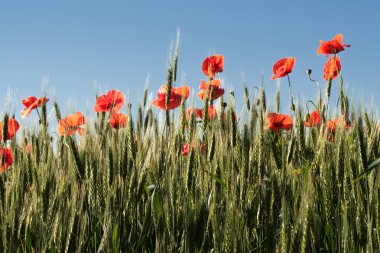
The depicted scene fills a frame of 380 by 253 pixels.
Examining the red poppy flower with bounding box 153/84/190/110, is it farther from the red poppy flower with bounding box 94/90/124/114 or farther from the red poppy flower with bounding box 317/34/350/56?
the red poppy flower with bounding box 317/34/350/56

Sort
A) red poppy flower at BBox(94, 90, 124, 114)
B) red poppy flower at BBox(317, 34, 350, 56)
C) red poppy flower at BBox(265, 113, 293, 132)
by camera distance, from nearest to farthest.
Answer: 1. red poppy flower at BBox(265, 113, 293, 132)
2. red poppy flower at BBox(94, 90, 124, 114)
3. red poppy flower at BBox(317, 34, 350, 56)

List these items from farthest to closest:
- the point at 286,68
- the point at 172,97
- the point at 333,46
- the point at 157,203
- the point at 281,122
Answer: the point at 333,46
the point at 286,68
the point at 281,122
the point at 172,97
the point at 157,203

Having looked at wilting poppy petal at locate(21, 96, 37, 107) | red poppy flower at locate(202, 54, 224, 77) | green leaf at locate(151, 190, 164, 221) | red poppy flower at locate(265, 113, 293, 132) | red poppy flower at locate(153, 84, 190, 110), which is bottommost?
green leaf at locate(151, 190, 164, 221)

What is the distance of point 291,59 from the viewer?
2.89 m

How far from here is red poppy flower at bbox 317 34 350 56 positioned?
119 inches

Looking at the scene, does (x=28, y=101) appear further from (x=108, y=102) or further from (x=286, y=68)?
(x=286, y=68)

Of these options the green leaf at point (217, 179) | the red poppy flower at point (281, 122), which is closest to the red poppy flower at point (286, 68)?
the red poppy flower at point (281, 122)

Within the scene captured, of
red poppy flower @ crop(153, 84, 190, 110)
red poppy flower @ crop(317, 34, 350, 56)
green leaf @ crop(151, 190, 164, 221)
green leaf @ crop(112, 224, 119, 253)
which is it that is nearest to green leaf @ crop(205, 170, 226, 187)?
green leaf @ crop(151, 190, 164, 221)

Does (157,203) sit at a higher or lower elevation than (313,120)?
lower

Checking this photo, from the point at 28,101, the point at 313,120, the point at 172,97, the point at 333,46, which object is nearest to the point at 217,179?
the point at 172,97

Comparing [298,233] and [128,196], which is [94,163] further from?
[298,233]

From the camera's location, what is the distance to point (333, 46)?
3029 millimetres

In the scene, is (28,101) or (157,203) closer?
(157,203)

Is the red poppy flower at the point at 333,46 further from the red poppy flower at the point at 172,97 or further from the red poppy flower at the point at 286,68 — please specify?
the red poppy flower at the point at 172,97
